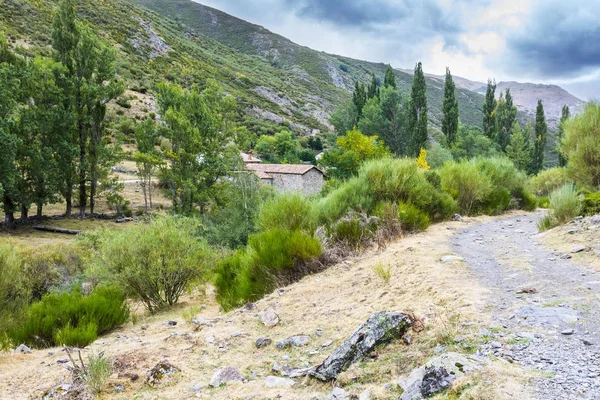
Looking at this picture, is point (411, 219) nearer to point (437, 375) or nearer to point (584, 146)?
point (437, 375)

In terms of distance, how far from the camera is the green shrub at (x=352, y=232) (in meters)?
8.25

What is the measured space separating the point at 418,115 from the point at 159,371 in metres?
43.2

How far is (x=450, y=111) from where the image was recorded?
4453cm

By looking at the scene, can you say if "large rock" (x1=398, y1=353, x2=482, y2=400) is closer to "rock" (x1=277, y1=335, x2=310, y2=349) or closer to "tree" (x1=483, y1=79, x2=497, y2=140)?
"rock" (x1=277, y1=335, x2=310, y2=349)

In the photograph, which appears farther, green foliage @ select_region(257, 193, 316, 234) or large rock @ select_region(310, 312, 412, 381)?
green foliage @ select_region(257, 193, 316, 234)

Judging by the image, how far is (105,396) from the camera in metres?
3.70

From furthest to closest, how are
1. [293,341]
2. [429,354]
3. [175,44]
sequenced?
1. [175,44]
2. [293,341]
3. [429,354]

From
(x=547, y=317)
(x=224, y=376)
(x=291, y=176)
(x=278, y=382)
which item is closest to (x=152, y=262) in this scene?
(x=224, y=376)

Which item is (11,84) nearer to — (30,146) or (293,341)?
(30,146)

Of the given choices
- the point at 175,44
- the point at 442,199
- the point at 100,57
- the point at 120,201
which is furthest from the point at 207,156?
the point at 175,44

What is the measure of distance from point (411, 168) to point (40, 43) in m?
64.1

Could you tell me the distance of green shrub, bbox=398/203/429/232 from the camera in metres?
9.48

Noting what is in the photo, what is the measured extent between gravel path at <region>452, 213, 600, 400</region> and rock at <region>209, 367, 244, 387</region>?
7.34 feet

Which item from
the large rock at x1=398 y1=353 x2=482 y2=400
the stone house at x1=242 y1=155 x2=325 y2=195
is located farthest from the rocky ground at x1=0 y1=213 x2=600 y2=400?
the stone house at x1=242 y1=155 x2=325 y2=195
